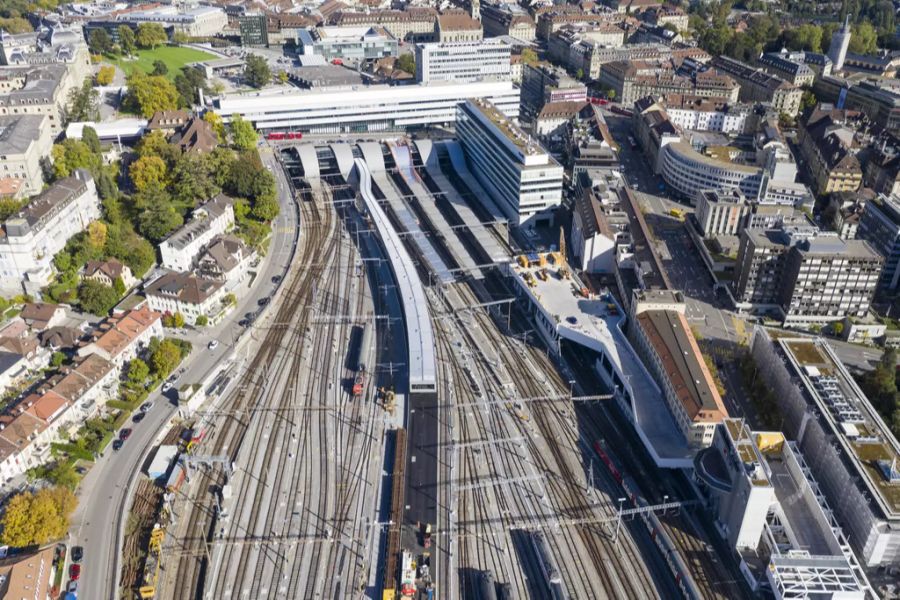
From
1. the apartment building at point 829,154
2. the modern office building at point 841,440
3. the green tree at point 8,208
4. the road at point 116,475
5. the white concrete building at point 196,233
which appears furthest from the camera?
the apartment building at point 829,154

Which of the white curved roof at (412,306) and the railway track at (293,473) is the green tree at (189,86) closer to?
the white curved roof at (412,306)

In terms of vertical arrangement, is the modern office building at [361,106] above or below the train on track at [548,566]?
above

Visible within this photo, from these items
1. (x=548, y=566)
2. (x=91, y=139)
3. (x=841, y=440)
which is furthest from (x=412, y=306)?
(x=91, y=139)

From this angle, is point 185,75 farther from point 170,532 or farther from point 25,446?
point 170,532

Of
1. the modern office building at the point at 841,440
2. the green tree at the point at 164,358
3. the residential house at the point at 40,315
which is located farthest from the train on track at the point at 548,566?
the residential house at the point at 40,315

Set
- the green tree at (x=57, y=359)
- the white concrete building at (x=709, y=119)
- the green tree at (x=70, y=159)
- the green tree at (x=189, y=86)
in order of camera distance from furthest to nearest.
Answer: the green tree at (x=189, y=86), the white concrete building at (x=709, y=119), the green tree at (x=70, y=159), the green tree at (x=57, y=359)

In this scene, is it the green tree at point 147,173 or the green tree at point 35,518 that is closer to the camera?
the green tree at point 35,518
